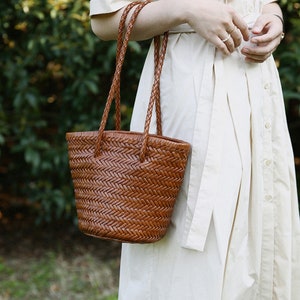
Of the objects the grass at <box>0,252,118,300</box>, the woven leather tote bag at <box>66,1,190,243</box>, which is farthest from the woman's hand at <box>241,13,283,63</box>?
the grass at <box>0,252,118,300</box>

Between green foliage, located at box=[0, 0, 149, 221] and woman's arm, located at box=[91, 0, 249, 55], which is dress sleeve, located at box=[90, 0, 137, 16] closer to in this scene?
woman's arm, located at box=[91, 0, 249, 55]

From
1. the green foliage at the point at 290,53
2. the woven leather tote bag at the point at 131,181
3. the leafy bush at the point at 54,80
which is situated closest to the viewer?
the woven leather tote bag at the point at 131,181

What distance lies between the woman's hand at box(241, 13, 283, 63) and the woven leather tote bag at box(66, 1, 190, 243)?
0.32m

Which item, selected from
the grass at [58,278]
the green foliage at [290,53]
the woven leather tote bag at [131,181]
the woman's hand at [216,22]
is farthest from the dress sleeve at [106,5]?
A: the grass at [58,278]

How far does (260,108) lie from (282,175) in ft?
0.68

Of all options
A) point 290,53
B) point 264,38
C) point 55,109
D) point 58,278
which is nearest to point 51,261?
point 58,278

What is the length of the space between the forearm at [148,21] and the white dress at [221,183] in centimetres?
4

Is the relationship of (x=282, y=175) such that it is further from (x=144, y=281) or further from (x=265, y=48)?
(x=144, y=281)

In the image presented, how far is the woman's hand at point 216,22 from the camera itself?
A: 168cm

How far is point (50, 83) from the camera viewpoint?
A: 417 centimetres

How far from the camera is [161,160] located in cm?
162

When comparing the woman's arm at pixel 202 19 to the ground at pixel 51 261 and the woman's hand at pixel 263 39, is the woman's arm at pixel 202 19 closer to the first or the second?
the woman's hand at pixel 263 39

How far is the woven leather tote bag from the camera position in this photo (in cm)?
163

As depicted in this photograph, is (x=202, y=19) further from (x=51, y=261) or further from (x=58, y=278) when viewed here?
(x=51, y=261)
